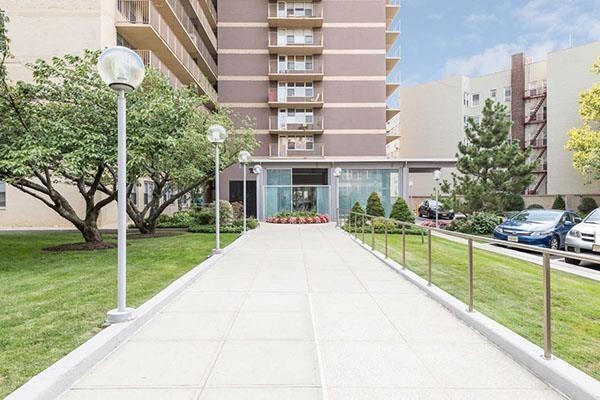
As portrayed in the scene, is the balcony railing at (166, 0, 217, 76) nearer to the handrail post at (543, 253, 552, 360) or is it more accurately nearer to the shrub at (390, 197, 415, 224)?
the shrub at (390, 197, 415, 224)

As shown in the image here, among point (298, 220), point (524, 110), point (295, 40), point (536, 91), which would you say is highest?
point (295, 40)

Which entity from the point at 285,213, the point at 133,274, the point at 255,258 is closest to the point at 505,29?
the point at 285,213

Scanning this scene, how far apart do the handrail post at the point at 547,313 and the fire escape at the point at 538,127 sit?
123 ft

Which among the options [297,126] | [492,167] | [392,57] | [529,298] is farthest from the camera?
[392,57]

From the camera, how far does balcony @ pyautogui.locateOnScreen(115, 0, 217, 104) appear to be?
2038 centimetres

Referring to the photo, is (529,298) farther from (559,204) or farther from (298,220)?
(559,204)

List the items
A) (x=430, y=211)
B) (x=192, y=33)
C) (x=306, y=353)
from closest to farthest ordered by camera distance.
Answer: (x=306, y=353)
(x=192, y=33)
(x=430, y=211)

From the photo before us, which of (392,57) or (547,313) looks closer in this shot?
(547,313)

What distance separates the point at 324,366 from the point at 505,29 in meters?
41.4

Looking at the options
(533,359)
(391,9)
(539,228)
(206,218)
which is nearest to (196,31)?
(206,218)

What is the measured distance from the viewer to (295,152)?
31891 millimetres

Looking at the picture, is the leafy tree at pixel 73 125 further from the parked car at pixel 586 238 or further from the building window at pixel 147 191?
the building window at pixel 147 191

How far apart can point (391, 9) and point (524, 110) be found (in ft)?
54.0

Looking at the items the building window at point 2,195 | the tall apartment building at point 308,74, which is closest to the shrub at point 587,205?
the tall apartment building at point 308,74
